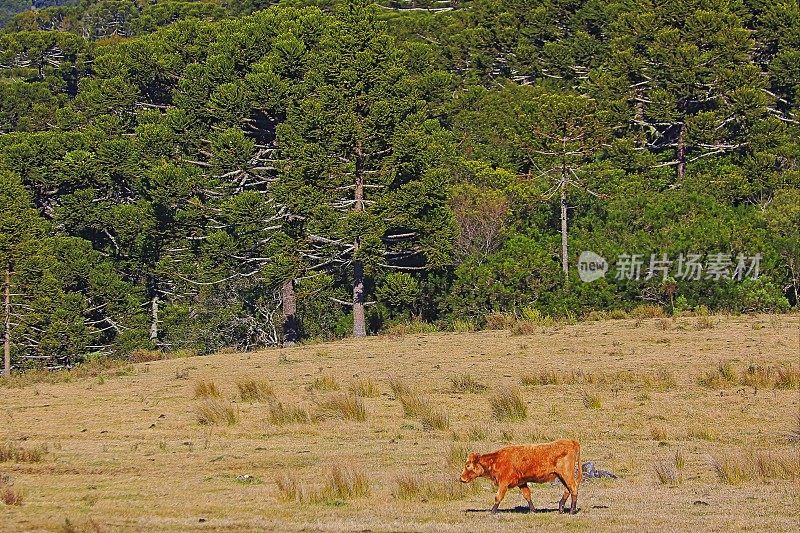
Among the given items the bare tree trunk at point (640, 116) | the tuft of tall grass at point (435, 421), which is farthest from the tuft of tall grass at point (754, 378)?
the bare tree trunk at point (640, 116)

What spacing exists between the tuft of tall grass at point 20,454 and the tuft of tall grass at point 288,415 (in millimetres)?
4493

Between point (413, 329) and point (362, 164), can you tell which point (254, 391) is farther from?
point (362, 164)

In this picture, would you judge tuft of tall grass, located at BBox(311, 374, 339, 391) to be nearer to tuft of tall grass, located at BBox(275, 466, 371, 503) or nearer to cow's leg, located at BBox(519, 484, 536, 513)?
tuft of tall grass, located at BBox(275, 466, 371, 503)

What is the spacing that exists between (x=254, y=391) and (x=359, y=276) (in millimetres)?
20473

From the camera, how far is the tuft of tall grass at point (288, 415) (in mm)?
24422

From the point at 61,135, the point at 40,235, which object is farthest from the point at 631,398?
the point at 61,135

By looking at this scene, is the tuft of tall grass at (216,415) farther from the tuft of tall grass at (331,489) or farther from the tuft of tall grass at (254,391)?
the tuft of tall grass at (331,489)

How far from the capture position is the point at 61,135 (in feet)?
184

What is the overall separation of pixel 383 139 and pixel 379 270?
16.5 feet

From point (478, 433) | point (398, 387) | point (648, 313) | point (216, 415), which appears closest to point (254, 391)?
point (398, 387)

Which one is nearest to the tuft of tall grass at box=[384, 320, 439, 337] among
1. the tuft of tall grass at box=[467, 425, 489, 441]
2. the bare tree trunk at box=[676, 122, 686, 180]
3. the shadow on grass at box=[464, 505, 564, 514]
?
the bare tree trunk at box=[676, 122, 686, 180]

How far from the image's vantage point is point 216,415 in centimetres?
2477

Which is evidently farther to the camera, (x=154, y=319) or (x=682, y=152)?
(x=682, y=152)

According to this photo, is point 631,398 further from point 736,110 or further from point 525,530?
point 736,110
